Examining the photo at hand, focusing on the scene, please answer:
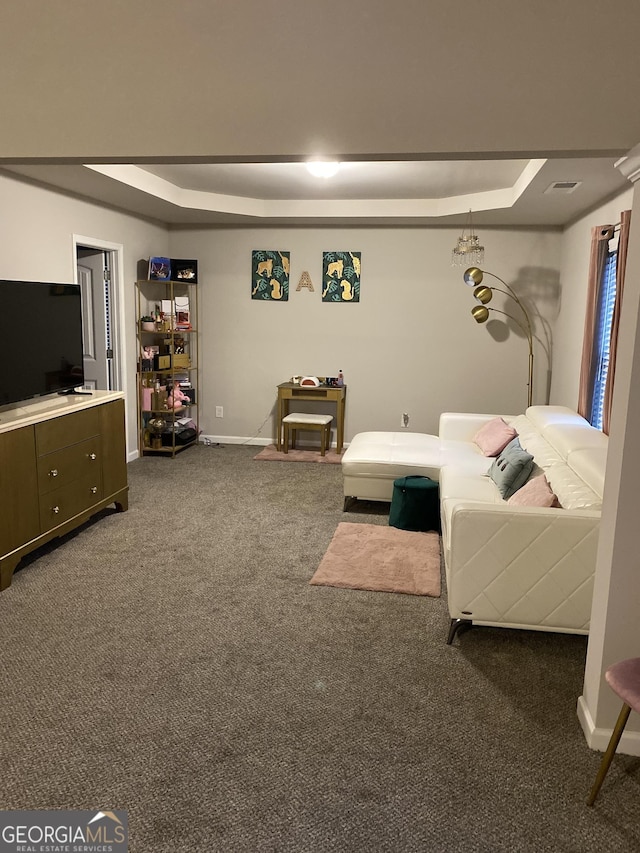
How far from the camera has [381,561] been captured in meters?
3.69

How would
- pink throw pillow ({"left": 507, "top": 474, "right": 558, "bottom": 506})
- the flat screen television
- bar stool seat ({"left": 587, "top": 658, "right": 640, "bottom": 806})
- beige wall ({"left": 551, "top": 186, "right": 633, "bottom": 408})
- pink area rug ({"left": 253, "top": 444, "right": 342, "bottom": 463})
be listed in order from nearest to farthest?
1. bar stool seat ({"left": 587, "top": 658, "right": 640, "bottom": 806})
2. pink throw pillow ({"left": 507, "top": 474, "right": 558, "bottom": 506})
3. the flat screen television
4. beige wall ({"left": 551, "top": 186, "right": 633, "bottom": 408})
5. pink area rug ({"left": 253, "top": 444, "right": 342, "bottom": 463})

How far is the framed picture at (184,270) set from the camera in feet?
20.6

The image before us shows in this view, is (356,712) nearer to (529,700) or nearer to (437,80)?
(529,700)

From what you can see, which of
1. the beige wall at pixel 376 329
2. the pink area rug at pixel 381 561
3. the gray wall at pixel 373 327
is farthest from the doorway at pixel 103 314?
the pink area rug at pixel 381 561

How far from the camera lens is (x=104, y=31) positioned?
2.11 meters

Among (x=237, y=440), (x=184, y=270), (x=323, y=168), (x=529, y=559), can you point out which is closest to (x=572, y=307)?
(x=323, y=168)

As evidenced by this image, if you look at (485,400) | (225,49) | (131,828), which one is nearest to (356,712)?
(131,828)

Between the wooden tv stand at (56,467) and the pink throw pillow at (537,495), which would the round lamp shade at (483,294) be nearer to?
the pink throw pillow at (537,495)

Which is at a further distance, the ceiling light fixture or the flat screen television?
the ceiling light fixture

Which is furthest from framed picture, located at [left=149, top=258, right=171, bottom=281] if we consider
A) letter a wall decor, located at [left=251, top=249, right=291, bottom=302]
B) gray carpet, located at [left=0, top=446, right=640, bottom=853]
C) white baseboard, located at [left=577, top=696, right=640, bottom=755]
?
white baseboard, located at [left=577, top=696, right=640, bottom=755]

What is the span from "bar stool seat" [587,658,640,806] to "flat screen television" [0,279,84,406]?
3.16m

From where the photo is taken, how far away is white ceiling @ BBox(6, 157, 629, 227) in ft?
13.5

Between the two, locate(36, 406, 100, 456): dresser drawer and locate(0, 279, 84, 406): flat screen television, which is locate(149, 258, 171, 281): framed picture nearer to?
locate(0, 279, 84, 406): flat screen television

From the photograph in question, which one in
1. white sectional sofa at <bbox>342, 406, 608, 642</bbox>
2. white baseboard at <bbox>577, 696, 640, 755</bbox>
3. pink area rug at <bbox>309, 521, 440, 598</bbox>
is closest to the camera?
white baseboard at <bbox>577, 696, 640, 755</bbox>
